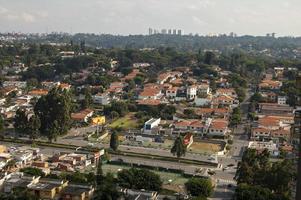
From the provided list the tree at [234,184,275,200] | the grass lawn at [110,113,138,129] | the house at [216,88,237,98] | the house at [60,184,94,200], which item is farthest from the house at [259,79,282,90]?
the house at [60,184,94,200]

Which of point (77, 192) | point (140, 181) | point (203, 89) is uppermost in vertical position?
point (203, 89)

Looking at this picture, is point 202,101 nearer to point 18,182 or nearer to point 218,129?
point 218,129

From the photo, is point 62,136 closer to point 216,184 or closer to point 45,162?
point 45,162

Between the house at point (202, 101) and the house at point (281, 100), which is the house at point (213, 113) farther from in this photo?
the house at point (281, 100)

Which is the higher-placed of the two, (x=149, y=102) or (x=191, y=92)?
(x=191, y=92)

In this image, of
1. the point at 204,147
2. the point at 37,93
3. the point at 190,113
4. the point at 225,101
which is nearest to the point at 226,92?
the point at 225,101

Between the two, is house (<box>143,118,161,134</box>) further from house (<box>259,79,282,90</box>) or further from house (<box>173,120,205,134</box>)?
house (<box>259,79,282,90</box>)
